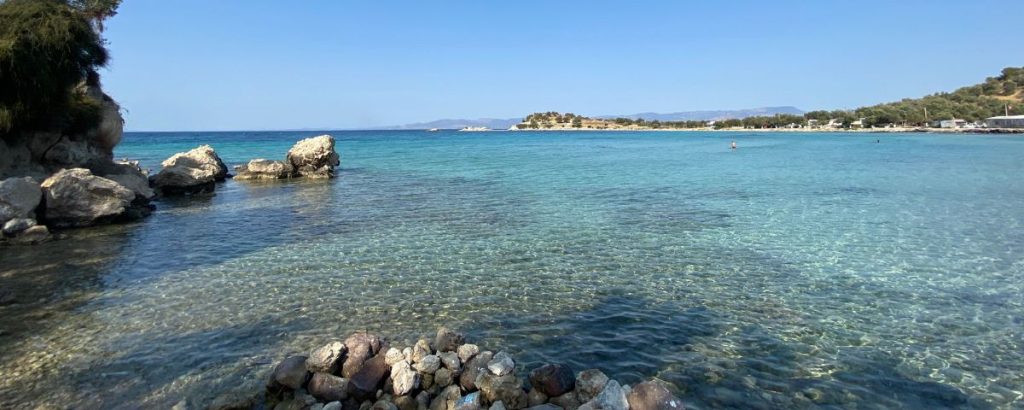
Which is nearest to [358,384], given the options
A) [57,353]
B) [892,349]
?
[57,353]

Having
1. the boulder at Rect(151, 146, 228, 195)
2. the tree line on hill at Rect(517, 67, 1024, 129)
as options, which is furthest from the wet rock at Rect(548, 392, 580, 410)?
the tree line on hill at Rect(517, 67, 1024, 129)

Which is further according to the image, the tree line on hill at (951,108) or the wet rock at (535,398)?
the tree line on hill at (951,108)

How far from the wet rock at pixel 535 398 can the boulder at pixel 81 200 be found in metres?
21.0

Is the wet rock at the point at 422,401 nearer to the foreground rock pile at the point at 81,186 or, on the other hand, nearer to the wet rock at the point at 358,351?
the wet rock at the point at 358,351

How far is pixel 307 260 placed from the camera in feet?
50.8

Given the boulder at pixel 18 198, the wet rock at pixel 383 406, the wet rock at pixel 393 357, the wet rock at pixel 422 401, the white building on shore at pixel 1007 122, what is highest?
the white building on shore at pixel 1007 122

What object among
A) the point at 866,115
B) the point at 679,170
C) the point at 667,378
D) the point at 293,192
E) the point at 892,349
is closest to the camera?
the point at 667,378

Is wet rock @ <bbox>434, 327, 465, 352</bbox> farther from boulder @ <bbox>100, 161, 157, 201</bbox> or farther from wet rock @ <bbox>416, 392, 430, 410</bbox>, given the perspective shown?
boulder @ <bbox>100, 161, 157, 201</bbox>

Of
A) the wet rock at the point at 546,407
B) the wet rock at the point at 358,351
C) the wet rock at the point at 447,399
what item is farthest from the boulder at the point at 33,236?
the wet rock at the point at 546,407

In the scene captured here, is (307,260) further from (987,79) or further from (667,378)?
(987,79)

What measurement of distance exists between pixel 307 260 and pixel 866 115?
19709 cm

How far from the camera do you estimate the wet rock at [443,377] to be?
7.51 m

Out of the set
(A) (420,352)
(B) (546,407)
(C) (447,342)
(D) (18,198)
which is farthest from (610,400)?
(D) (18,198)

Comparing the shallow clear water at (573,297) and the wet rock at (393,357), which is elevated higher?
the wet rock at (393,357)
